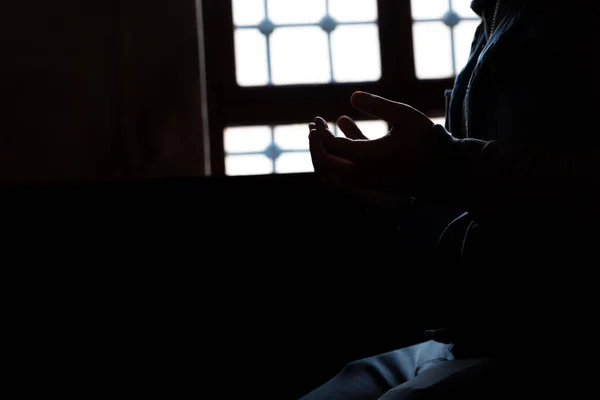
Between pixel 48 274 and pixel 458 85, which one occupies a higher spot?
pixel 458 85

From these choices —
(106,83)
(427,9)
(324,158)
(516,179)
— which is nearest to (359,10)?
(427,9)

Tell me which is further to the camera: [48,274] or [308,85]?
[308,85]

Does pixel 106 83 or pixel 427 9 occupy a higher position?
pixel 427 9

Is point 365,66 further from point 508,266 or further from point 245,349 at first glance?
point 508,266

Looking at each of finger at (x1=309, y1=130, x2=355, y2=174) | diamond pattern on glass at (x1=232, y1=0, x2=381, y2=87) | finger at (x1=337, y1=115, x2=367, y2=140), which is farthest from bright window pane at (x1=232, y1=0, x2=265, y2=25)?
finger at (x1=309, y1=130, x2=355, y2=174)

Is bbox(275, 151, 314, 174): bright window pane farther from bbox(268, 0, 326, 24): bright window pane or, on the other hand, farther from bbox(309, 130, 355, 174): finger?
bbox(309, 130, 355, 174): finger

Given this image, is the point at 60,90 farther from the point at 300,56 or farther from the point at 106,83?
the point at 300,56

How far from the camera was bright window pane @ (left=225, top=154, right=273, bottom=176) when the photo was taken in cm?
264

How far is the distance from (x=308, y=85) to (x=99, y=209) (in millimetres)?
1300

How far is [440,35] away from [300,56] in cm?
63

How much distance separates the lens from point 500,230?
2.50 ft

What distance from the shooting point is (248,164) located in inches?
105

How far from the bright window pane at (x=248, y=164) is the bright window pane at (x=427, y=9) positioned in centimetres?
92

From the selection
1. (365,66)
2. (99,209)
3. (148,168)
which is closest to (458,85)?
(99,209)
